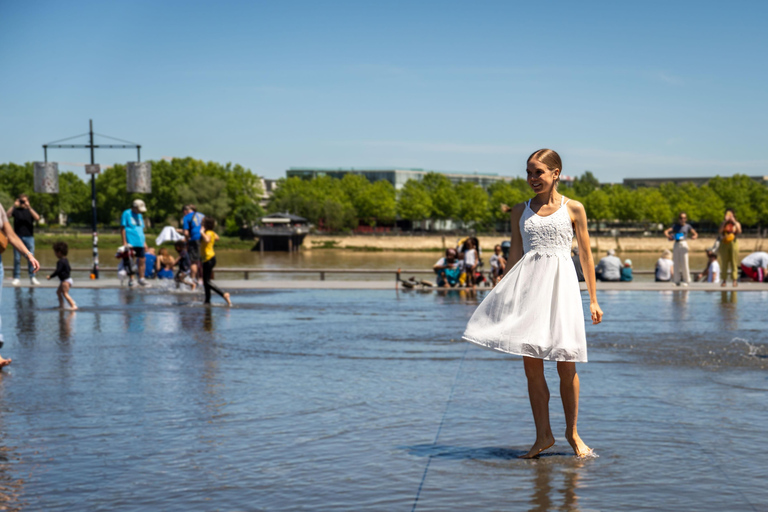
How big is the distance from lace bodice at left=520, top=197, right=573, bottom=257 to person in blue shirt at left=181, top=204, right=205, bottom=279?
14.0 m

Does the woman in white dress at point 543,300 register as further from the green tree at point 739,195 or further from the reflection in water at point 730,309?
the green tree at point 739,195

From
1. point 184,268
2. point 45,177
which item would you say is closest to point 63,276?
point 184,268

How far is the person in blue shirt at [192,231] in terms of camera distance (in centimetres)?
1862

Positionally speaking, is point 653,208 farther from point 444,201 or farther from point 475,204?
point 444,201

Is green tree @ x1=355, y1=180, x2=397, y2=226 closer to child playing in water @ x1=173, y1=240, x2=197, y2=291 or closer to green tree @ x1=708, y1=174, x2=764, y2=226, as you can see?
green tree @ x1=708, y1=174, x2=764, y2=226

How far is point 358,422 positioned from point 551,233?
204cm

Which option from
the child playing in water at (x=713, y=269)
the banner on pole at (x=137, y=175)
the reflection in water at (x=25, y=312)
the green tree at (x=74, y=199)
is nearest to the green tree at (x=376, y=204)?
the green tree at (x=74, y=199)

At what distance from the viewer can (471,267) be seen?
841 inches

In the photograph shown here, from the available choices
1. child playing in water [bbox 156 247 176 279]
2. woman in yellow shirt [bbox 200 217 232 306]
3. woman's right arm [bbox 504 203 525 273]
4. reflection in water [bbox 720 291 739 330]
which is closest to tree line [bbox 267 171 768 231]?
child playing in water [bbox 156 247 176 279]

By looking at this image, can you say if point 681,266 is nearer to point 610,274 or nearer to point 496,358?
point 610,274

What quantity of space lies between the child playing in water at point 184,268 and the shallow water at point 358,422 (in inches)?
312

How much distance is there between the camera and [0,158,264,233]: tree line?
120000 millimetres

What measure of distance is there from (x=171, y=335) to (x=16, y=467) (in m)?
6.40

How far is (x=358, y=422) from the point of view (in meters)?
5.97
